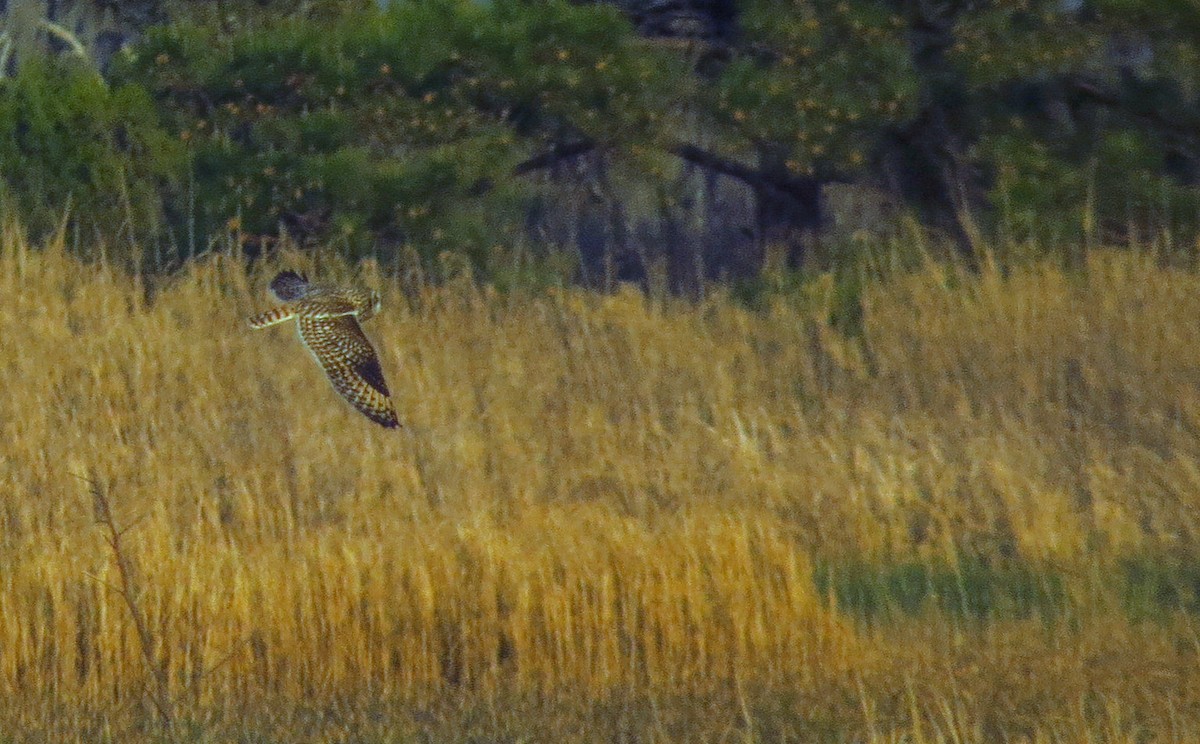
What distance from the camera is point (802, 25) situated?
12516mm

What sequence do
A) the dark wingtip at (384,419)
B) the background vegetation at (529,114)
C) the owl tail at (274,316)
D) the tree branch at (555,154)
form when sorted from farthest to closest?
the tree branch at (555,154)
the background vegetation at (529,114)
the dark wingtip at (384,419)
the owl tail at (274,316)

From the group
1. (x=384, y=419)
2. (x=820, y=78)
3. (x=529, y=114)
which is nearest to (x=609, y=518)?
(x=384, y=419)

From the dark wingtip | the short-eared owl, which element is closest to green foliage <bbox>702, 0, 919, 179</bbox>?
the short-eared owl

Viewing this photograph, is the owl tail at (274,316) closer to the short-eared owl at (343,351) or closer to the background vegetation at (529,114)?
the short-eared owl at (343,351)

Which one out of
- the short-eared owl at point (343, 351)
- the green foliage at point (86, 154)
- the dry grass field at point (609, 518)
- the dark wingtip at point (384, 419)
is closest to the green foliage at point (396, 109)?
the green foliage at point (86, 154)

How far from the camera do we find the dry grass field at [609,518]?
Result: 19.8 feet

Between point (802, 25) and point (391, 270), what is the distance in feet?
9.00

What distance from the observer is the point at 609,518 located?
6855 millimetres

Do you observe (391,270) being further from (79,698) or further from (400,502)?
(79,698)

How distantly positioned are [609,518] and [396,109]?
6032mm

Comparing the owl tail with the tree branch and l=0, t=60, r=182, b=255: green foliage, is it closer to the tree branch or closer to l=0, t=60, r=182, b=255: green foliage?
l=0, t=60, r=182, b=255: green foliage

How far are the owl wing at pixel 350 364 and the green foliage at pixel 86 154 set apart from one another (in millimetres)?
6342

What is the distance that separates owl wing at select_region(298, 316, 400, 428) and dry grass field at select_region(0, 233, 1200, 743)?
592 mm

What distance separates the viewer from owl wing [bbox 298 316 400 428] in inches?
243
